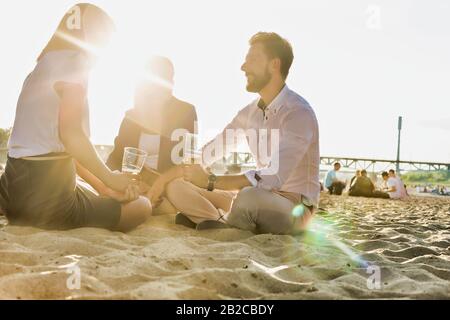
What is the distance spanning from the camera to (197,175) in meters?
3.44

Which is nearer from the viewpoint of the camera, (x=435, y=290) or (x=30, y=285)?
(x=30, y=285)

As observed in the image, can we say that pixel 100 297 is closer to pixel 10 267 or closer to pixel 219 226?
pixel 10 267

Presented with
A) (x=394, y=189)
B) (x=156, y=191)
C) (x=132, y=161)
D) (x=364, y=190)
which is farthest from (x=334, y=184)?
(x=132, y=161)

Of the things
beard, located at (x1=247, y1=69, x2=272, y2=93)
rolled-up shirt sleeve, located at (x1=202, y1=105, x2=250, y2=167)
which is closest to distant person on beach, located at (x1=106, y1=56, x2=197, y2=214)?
rolled-up shirt sleeve, located at (x1=202, y1=105, x2=250, y2=167)

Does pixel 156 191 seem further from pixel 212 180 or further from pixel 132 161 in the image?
pixel 132 161

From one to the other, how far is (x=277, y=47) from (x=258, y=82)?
0.30 meters

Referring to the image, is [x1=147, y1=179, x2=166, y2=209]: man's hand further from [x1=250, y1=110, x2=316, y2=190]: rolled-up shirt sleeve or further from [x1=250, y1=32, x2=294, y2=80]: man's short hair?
[x1=250, y1=32, x2=294, y2=80]: man's short hair

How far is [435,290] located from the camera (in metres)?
2.11

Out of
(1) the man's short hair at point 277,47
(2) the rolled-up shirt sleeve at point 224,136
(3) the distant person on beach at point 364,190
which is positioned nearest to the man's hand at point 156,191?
(2) the rolled-up shirt sleeve at point 224,136

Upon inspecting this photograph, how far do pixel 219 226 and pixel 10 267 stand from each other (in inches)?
68.9

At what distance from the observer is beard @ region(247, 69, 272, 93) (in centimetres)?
366

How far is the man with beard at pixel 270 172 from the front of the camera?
3354mm

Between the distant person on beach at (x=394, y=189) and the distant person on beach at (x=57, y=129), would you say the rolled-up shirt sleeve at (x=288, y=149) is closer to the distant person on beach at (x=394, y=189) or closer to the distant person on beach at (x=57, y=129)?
the distant person on beach at (x=57, y=129)
